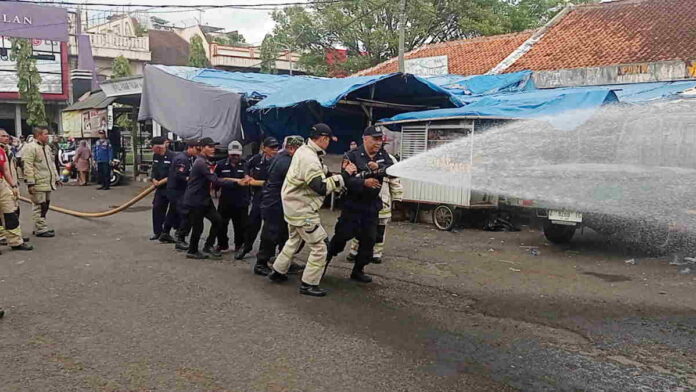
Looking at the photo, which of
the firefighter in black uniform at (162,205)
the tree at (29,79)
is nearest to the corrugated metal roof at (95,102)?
the tree at (29,79)

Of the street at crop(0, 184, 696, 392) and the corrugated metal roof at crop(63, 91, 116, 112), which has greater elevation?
the corrugated metal roof at crop(63, 91, 116, 112)

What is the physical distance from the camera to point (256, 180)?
7.59 meters

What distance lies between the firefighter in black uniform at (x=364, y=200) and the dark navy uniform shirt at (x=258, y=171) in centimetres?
161

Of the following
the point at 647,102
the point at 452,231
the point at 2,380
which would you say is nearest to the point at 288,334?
the point at 2,380

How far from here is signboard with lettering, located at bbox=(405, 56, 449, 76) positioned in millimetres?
21500

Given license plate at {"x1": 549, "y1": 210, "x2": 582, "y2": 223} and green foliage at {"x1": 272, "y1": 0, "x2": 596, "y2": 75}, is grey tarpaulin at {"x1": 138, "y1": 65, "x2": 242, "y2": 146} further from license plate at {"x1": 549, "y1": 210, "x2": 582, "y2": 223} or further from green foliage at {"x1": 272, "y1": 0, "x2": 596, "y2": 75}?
green foliage at {"x1": 272, "y1": 0, "x2": 596, "y2": 75}

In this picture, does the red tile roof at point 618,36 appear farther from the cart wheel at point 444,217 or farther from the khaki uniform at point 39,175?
the khaki uniform at point 39,175

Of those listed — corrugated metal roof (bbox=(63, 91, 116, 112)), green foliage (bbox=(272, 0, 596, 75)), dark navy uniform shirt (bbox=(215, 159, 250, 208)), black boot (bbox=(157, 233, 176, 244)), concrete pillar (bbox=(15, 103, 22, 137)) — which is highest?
green foliage (bbox=(272, 0, 596, 75))

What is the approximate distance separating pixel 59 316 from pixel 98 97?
17.1m

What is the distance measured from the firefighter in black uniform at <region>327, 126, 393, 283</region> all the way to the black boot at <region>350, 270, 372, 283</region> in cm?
20

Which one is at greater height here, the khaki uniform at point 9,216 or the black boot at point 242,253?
the khaki uniform at point 9,216

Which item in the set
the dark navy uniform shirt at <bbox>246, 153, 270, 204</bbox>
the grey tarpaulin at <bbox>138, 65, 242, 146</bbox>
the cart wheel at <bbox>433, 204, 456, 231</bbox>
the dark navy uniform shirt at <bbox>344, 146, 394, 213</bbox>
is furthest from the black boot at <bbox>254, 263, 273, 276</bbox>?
the grey tarpaulin at <bbox>138, 65, 242, 146</bbox>

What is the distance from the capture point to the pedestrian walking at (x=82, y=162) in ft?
62.0

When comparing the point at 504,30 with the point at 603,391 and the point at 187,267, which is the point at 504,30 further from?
the point at 603,391
